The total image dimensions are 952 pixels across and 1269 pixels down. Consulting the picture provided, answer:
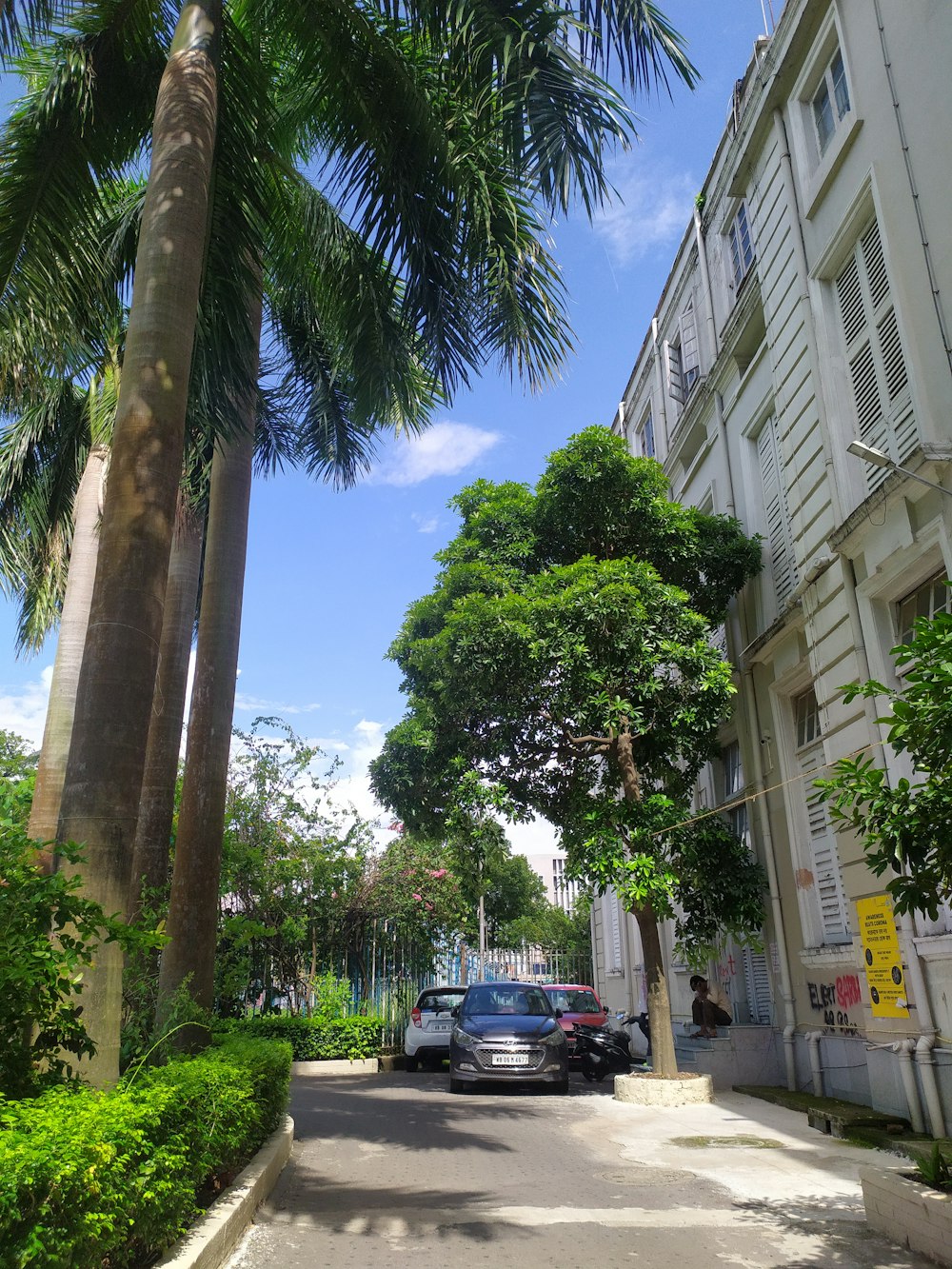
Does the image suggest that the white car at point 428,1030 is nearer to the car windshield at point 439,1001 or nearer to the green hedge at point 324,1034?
the car windshield at point 439,1001

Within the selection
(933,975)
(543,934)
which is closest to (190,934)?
(933,975)

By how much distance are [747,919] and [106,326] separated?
10.6 meters

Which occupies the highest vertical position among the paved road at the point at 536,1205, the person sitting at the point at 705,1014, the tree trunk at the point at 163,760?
the tree trunk at the point at 163,760

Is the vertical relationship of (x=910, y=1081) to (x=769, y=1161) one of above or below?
above

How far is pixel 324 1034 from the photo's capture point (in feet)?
59.9

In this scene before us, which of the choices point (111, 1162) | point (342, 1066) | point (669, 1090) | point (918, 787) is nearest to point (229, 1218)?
point (111, 1162)

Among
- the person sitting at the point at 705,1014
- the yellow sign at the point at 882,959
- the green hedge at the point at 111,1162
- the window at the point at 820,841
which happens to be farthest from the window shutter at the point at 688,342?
the green hedge at the point at 111,1162

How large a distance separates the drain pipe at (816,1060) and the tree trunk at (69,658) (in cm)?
934

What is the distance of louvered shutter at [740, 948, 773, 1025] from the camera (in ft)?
47.2

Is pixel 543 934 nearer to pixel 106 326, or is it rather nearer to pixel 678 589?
pixel 678 589

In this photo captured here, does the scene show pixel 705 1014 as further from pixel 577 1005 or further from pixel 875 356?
pixel 875 356

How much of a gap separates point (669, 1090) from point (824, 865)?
131 inches

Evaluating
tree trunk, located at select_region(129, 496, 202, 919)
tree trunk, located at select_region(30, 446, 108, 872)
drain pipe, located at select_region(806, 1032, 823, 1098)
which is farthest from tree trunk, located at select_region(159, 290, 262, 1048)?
drain pipe, located at select_region(806, 1032, 823, 1098)

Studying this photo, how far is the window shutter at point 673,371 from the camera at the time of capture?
1909 cm
